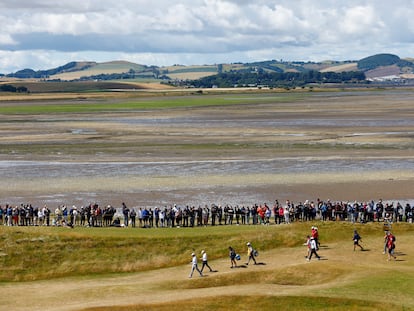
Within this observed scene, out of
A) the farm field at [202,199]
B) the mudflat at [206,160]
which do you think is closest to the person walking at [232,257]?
the farm field at [202,199]

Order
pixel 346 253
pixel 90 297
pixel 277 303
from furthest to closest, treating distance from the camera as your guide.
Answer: pixel 346 253, pixel 90 297, pixel 277 303

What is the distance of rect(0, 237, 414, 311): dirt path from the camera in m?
36.3

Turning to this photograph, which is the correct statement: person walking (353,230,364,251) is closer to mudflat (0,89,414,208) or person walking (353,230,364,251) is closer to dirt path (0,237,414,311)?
dirt path (0,237,414,311)

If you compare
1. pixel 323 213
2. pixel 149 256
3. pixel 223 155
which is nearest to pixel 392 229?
pixel 323 213

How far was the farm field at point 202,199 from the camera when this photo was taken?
36844mm

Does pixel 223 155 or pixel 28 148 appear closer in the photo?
pixel 223 155

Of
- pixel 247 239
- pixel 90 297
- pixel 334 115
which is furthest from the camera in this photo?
pixel 334 115

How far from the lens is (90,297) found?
38031mm

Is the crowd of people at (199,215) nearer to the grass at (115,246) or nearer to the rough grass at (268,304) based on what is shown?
the grass at (115,246)

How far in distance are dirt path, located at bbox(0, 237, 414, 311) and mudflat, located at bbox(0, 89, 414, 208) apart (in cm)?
1920

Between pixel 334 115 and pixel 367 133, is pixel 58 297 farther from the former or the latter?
pixel 334 115

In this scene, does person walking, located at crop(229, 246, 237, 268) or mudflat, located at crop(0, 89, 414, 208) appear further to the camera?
mudflat, located at crop(0, 89, 414, 208)

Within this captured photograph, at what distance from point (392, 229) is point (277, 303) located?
1773 cm

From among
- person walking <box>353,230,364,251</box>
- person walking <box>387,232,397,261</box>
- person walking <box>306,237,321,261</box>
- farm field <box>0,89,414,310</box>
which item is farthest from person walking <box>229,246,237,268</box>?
person walking <box>387,232,397,261</box>
